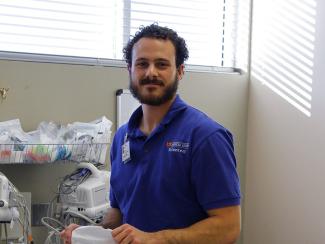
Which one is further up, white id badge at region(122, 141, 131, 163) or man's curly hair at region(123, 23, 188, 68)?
man's curly hair at region(123, 23, 188, 68)

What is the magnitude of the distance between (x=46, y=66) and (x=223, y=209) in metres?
1.50

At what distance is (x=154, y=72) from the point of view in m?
1.42

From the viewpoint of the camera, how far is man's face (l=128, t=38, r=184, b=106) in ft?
4.67

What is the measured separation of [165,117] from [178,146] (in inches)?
5.9

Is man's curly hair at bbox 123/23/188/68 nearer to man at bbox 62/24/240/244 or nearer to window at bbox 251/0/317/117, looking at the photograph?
man at bbox 62/24/240/244

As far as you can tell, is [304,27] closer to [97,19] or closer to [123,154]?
[97,19]

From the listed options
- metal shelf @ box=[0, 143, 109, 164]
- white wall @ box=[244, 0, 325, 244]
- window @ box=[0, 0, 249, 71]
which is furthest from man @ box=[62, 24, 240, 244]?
white wall @ box=[244, 0, 325, 244]

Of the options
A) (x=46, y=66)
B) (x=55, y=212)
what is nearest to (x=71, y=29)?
(x=46, y=66)

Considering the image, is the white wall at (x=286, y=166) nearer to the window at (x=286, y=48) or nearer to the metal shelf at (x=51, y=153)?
the window at (x=286, y=48)

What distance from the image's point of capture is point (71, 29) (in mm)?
2520

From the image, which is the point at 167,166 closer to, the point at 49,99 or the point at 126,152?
the point at 126,152

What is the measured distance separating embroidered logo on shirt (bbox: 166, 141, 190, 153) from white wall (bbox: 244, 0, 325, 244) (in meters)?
1.36

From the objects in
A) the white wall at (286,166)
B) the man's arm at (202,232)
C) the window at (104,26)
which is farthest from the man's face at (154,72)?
the white wall at (286,166)

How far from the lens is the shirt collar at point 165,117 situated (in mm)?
1409
